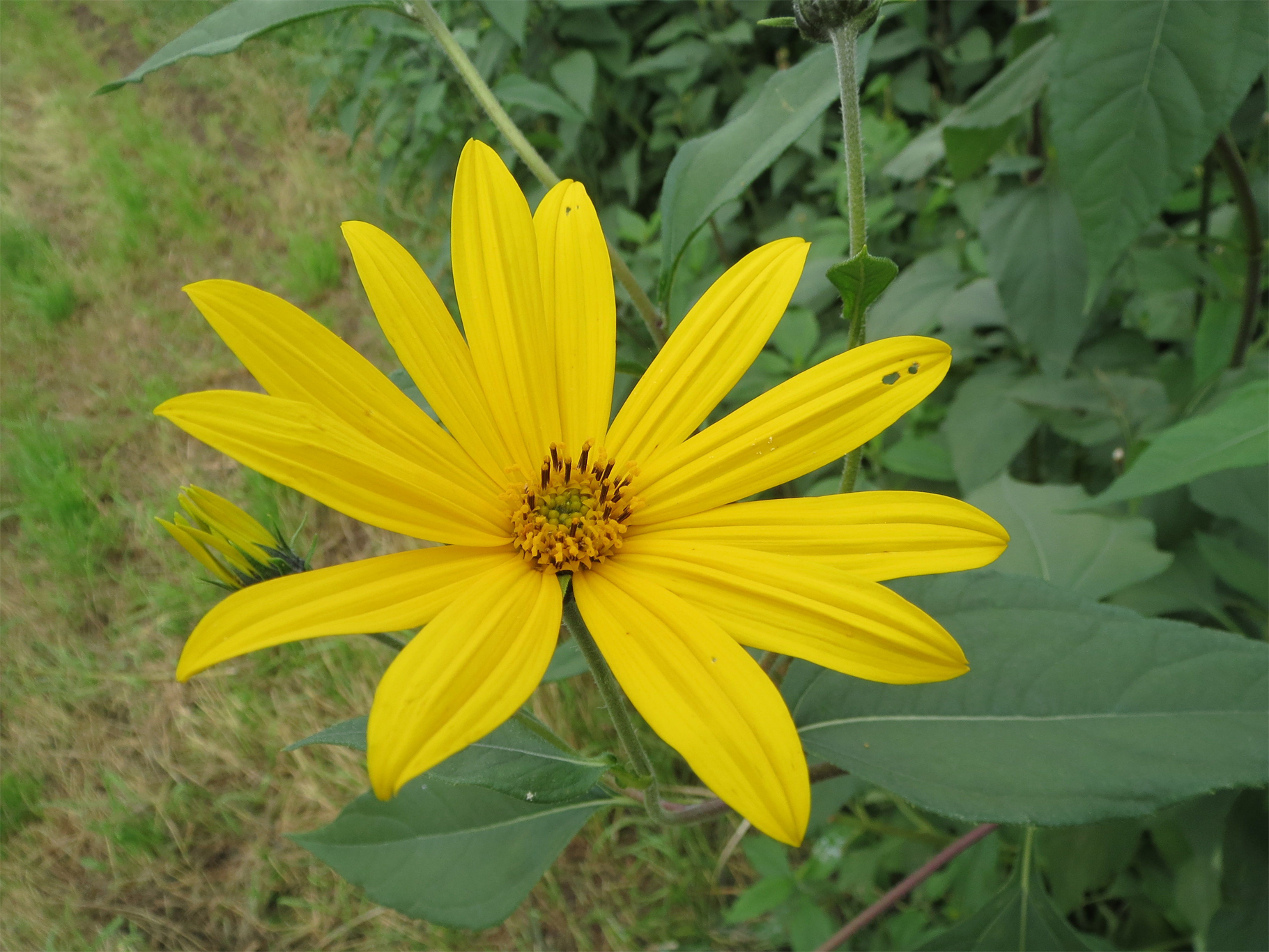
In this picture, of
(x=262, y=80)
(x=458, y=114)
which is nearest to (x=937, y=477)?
(x=458, y=114)

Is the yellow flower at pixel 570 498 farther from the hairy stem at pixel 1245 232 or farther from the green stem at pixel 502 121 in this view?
the hairy stem at pixel 1245 232

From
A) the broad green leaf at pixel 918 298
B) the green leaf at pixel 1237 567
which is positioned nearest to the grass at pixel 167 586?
the green leaf at pixel 1237 567

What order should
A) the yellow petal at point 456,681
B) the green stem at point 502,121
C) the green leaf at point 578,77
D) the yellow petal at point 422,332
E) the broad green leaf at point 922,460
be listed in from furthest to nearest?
the green leaf at point 578,77, the broad green leaf at point 922,460, the green stem at point 502,121, the yellow petal at point 422,332, the yellow petal at point 456,681

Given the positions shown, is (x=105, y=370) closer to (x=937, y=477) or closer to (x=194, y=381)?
(x=194, y=381)

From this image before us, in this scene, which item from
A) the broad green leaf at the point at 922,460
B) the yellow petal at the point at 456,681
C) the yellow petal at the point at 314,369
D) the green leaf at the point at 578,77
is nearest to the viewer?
the yellow petal at the point at 456,681

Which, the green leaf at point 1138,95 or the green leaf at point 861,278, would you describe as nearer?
the green leaf at point 861,278

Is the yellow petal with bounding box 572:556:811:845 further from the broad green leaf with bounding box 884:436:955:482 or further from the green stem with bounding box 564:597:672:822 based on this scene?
the broad green leaf with bounding box 884:436:955:482
